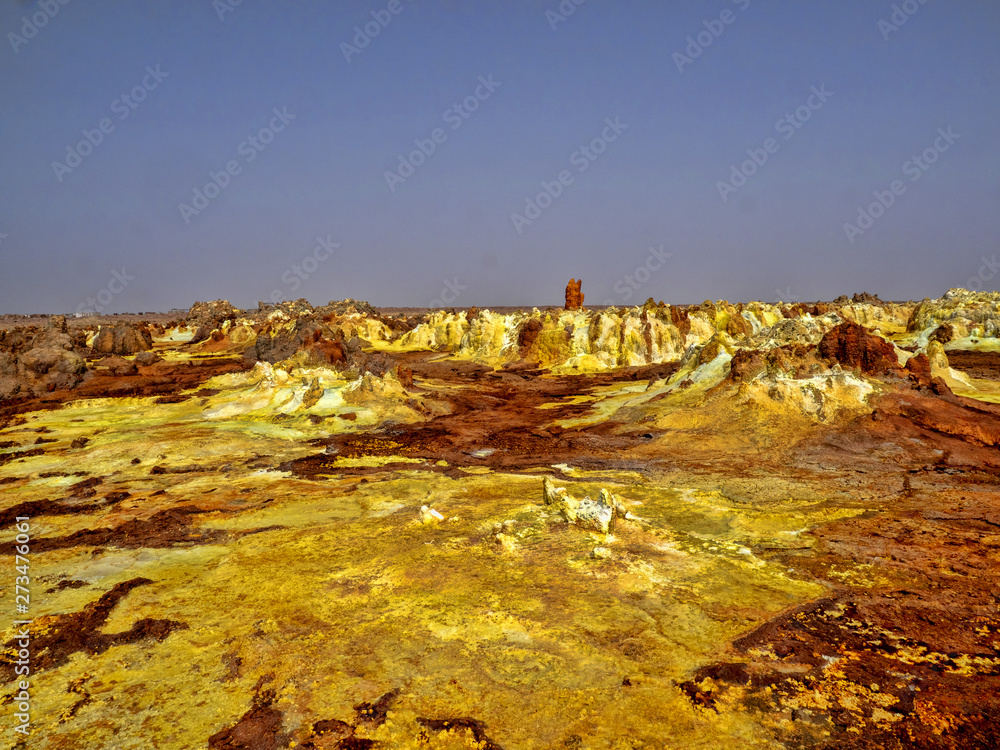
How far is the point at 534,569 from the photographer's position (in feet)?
24.0

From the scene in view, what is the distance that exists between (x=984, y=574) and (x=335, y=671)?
7539 millimetres

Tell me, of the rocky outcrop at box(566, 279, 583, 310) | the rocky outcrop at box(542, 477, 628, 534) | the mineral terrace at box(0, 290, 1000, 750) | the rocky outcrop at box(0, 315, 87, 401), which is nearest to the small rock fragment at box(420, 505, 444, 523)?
the mineral terrace at box(0, 290, 1000, 750)

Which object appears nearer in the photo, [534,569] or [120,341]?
[534,569]

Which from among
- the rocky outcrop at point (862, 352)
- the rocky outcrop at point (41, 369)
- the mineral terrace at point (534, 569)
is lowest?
the mineral terrace at point (534, 569)

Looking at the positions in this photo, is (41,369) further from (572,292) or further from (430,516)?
(572,292)

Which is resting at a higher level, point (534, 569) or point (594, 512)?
point (594, 512)

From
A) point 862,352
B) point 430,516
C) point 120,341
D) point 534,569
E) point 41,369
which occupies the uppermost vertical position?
point 120,341

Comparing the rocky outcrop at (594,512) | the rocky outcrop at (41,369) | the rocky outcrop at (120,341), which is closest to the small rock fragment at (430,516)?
the rocky outcrop at (594,512)

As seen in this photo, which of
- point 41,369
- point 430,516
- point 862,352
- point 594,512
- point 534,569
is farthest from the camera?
point 41,369

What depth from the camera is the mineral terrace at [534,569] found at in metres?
4.66

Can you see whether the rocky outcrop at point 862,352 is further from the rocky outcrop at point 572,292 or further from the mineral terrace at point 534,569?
the rocky outcrop at point 572,292

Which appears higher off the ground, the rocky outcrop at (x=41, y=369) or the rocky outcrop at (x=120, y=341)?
the rocky outcrop at (x=120, y=341)

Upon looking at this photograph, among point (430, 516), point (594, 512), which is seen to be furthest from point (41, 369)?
point (594, 512)

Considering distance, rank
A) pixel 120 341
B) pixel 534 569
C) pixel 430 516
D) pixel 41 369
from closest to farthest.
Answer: pixel 534 569, pixel 430 516, pixel 41 369, pixel 120 341
